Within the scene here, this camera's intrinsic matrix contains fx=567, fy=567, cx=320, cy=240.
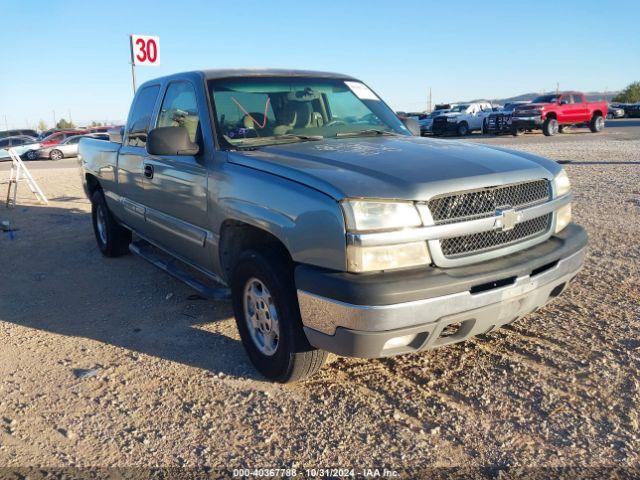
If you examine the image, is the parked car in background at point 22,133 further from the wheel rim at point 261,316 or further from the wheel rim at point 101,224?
the wheel rim at point 261,316

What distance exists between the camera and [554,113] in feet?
82.3

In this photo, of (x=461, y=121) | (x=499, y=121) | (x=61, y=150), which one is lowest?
(x=61, y=150)

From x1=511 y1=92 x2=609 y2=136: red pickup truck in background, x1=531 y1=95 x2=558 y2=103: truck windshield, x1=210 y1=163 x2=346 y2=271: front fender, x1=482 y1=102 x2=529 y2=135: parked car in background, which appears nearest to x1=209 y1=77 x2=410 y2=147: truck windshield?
x1=210 y1=163 x2=346 y2=271: front fender

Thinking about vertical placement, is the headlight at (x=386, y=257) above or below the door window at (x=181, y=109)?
below

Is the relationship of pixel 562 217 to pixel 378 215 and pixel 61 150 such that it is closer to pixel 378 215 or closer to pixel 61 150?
pixel 378 215

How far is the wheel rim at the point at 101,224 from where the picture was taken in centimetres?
646

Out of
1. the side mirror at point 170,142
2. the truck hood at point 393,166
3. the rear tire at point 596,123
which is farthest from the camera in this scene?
the rear tire at point 596,123

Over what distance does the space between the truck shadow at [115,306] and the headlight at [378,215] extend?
1336mm

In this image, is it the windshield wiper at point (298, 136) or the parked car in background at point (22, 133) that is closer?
the windshield wiper at point (298, 136)

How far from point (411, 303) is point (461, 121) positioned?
91.8 feet

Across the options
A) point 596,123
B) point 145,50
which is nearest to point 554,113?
point 596,123

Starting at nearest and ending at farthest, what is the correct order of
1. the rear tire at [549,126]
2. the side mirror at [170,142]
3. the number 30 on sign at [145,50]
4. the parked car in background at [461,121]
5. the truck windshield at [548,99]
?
the side mirror at [170,142] < the number 30 on sign at [145,50] < the rear tire at [549,126] < the truck windshield at [548,99] < the parked car in background at [461,121]

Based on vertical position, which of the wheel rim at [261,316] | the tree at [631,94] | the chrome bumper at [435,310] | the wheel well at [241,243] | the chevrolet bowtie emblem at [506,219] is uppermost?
the tree at [631,94]

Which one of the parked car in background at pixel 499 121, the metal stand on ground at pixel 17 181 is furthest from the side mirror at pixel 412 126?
the parked car in background at pixel 499 121
